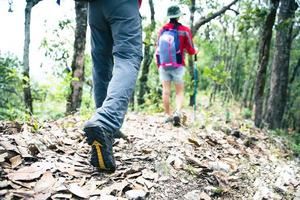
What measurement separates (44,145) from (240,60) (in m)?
38.2

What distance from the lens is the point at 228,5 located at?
13.5 metres

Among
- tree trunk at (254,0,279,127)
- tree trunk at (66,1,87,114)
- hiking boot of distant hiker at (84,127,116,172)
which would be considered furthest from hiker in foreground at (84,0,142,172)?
tree trunk at (254,0,279,127)

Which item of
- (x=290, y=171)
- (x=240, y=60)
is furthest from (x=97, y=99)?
(x=240, y=60)

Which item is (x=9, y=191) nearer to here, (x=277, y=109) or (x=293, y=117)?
(x=277, y=109)

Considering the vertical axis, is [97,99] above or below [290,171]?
above

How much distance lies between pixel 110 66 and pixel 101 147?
113 cm

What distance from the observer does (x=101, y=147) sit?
247 cm

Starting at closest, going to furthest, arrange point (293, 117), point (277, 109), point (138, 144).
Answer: point (138, 144) → point (277, 109) → point (293, 117)

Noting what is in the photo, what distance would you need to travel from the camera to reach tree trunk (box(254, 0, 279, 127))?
827cm

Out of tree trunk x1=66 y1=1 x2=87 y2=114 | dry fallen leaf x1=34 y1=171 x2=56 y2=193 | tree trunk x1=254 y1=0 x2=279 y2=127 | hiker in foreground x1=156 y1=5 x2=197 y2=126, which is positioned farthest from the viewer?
tree trunk x1=254 y1=0 x2=279 y2=127

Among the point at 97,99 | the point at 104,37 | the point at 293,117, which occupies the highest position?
the point at 104,37

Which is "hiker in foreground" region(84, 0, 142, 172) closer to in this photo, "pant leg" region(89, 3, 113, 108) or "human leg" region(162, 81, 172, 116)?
"pant leg" region(89, 3, 113, 108)

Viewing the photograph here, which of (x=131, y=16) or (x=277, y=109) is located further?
(x=277, y=109)

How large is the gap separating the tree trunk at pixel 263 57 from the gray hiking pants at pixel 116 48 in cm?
612
